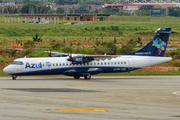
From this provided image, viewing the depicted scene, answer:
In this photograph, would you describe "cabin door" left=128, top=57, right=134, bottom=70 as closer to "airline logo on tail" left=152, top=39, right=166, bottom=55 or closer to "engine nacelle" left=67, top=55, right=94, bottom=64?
"airline logo on tail" left=152, top=39, right=166, bottom=55

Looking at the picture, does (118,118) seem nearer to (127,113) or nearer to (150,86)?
(127,113)

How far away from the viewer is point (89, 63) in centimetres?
3578

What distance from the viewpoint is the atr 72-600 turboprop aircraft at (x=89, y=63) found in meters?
34.1

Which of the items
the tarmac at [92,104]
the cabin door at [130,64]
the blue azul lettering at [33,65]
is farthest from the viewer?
the cabin door at [130,64]

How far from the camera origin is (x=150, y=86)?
28.6 meters

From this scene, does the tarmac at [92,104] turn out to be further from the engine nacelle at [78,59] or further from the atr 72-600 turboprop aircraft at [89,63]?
the engine nacelle at [78,59]

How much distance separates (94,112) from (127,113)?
1.85 meters

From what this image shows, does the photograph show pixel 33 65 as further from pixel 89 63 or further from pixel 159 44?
pixel 159 44

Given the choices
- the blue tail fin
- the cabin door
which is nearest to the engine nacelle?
the cabin door

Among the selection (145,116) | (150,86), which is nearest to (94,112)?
(145,116)

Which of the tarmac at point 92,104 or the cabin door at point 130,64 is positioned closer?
the tarmac at point 92,104

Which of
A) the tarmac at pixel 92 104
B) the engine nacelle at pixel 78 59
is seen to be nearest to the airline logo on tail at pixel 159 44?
the engine nacelle at pixel 78 59

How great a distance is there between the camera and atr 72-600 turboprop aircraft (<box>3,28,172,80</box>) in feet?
112

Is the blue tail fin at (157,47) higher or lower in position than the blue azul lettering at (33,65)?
higher
